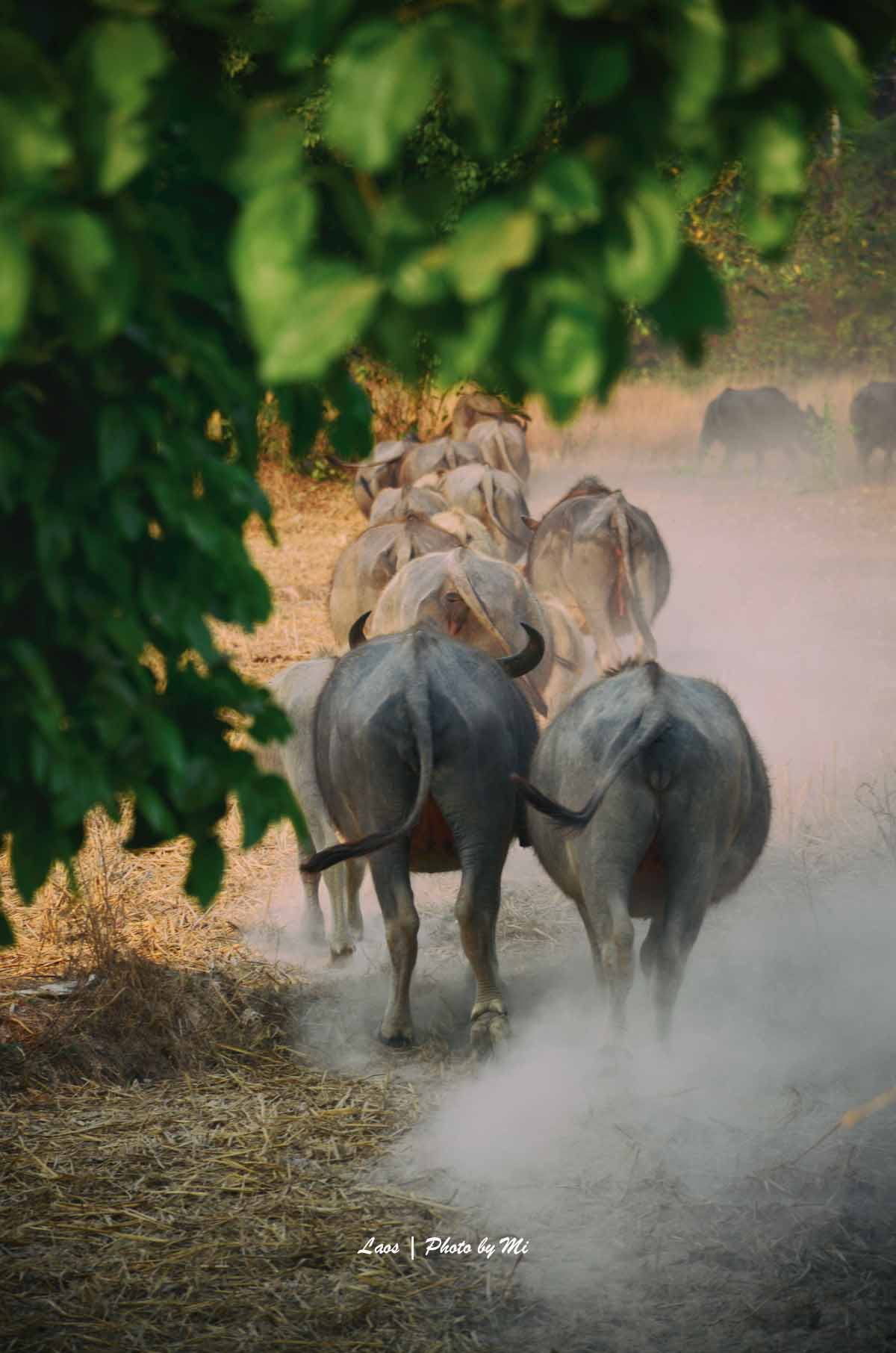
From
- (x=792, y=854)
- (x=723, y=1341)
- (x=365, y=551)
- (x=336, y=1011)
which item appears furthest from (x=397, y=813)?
(x=365, y=551)

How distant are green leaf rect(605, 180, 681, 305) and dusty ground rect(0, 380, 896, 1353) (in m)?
2.88

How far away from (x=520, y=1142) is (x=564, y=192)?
3649 millimetres

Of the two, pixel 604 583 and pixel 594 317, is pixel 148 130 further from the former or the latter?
pixel 604 583

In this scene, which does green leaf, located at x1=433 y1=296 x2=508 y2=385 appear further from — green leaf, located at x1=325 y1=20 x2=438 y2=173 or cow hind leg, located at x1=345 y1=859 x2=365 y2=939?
cow hind leg, located at x1=345 y1=859 x2=365 y2=939

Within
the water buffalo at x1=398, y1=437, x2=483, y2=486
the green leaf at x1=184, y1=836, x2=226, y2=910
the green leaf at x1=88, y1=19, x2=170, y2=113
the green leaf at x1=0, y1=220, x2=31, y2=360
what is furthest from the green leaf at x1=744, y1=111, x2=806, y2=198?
the water buffalo at x1=398, y1=437, x2=483, y2=486

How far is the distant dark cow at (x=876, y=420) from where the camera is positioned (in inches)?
814

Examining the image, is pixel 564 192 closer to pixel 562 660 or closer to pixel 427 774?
pixel 427 774

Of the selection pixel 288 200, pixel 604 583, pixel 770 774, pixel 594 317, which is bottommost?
pixel 770 774

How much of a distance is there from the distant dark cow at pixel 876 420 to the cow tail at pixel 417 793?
17.0 meters

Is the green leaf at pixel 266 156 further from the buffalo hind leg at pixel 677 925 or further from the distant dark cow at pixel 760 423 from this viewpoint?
the distant dark cow at pixel 760 423

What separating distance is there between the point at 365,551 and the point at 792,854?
Result: 12.4 feet

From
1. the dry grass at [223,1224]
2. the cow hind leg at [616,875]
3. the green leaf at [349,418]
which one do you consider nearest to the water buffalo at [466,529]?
the dry grass at [223,1224]

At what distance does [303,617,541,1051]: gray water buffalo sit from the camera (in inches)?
207

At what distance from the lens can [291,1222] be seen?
4.31 meters
